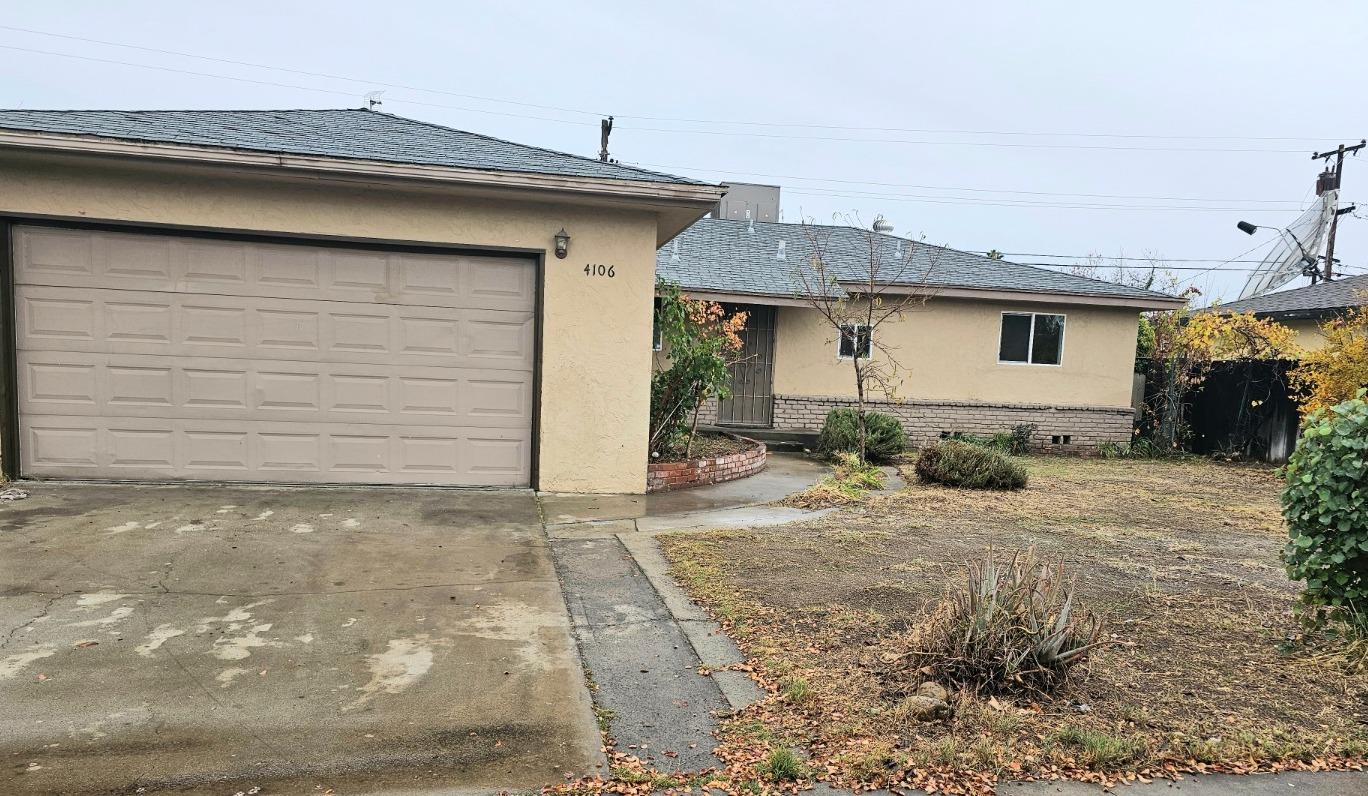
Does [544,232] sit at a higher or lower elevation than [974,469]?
higher

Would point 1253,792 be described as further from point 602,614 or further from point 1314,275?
point 1314,275

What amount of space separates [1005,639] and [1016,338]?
43.7 feet

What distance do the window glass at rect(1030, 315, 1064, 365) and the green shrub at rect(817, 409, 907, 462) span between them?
474 centimetres

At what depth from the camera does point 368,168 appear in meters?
7.27

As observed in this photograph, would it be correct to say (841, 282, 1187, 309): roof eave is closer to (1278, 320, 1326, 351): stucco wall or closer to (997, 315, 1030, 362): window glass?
(997, 315, 1030, 362): window glass

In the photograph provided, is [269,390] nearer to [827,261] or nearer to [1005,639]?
[1005,639]

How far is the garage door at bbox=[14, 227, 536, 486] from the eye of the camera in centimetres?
752

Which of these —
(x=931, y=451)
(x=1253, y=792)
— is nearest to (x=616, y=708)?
(x=1253, y=792)

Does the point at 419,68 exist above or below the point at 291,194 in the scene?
above

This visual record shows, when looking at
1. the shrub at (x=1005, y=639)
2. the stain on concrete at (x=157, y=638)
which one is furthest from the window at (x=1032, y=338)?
the stain on concrete at (x=157, y=638)

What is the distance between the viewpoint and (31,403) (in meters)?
7.51

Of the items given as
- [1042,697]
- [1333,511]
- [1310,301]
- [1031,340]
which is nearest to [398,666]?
[1042,697]

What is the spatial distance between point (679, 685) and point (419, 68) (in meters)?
37.3

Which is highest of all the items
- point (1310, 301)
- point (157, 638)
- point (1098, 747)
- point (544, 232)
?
point (1310, 301)
